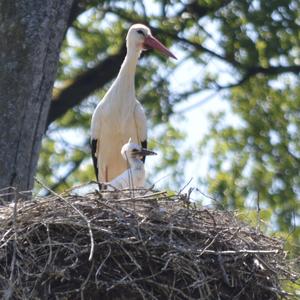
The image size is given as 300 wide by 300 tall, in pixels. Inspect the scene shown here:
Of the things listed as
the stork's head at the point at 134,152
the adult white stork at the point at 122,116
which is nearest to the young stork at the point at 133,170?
the stork's head at the point at 134,152

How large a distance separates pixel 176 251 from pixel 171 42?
8106 mm

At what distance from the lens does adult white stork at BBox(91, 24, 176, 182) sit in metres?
12.1

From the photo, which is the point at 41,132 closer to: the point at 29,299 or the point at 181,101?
the point at 29,299

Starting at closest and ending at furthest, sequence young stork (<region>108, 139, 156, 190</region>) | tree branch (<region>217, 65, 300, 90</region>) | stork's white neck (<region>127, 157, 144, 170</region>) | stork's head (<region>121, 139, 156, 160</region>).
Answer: young stork (<region>108, 139, 156, 190</region>) < stork's white neck (<region>127, 157, 144, 170</region>) < stork's head (<region>121, 139, 156, 160</region>) < tree branch (<region>217, 65, 300, 90</region>)

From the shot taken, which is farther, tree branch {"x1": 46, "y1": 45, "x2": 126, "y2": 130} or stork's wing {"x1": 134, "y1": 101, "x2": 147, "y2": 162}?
tree branch {"x1": 46, "y1": 45, "x2": 126, "y2": 130}

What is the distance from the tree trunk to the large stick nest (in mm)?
1133

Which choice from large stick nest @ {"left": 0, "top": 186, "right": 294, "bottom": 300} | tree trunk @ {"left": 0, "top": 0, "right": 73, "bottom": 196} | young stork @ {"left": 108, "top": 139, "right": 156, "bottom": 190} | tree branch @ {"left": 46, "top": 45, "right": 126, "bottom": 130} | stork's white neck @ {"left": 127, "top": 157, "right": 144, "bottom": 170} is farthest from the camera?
tree branch @ {"left": 46, "top": 45, "right": 126, "bottom": 130}

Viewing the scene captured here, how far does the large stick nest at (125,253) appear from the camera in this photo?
8250 mm

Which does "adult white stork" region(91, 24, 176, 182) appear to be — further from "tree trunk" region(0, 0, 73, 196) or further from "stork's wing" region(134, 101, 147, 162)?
"tree trunk" region(0, 0, 73, 196)

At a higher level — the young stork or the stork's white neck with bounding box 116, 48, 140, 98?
the stork's white neck with bounding box 116, 48, 140, 98

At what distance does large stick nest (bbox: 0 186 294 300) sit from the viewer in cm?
825

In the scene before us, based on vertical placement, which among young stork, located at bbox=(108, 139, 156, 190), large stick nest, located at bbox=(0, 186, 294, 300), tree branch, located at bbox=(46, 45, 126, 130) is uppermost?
tree branch, located at bbox=(46, 45, 126, 130)

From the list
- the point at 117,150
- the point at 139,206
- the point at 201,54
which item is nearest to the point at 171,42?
the point at 201,54

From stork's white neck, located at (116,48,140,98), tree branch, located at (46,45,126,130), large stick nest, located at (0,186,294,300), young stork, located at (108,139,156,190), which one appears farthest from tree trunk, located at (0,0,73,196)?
tree branch, located at (46,45,126,130)
